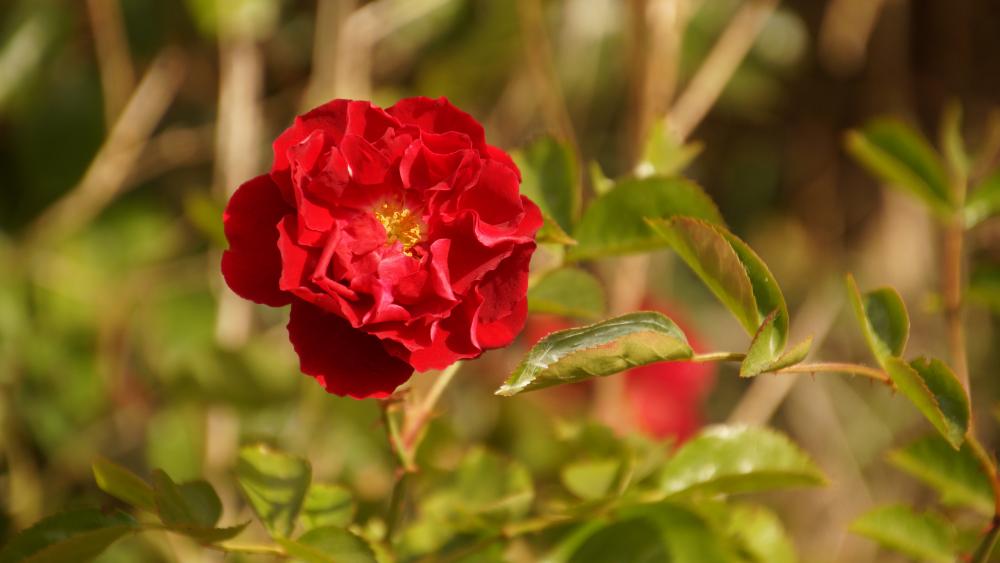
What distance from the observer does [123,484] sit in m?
0.52

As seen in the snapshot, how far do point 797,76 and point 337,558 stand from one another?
3.77 feet

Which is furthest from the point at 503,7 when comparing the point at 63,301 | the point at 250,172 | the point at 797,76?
the point at 63,301

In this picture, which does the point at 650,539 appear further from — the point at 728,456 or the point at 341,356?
the point at 341,356

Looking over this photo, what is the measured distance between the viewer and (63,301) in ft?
3.67

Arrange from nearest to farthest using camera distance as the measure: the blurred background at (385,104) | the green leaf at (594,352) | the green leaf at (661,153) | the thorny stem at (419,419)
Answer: the green leaf at (594,352) → the thorny stem at (419,419) → the green leaf at (661,153) → the blurred background at (385,104)

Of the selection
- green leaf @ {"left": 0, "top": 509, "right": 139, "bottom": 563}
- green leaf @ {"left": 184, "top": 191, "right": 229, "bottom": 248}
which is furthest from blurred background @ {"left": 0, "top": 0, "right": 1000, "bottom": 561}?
green leaf @ {"left": 0, "top": 509, "right": 139, "bottom": 563}

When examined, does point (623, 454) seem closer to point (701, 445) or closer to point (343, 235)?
point (701, 445)

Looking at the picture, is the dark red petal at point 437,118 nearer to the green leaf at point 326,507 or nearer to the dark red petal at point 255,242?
the dark red petal at point 255,242

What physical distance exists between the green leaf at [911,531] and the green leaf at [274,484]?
0.34 m

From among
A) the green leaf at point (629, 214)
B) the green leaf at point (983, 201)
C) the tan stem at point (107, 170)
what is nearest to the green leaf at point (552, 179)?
the green leaf at point (629, 214)

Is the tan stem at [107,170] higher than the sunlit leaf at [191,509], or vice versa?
the sunlit leaf at [191,509]

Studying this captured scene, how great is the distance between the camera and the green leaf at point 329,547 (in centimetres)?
48

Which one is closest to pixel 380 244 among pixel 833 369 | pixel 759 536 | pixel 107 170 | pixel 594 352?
→ pixel 594 352

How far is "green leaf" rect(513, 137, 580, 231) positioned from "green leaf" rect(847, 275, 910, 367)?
7.5 inches
